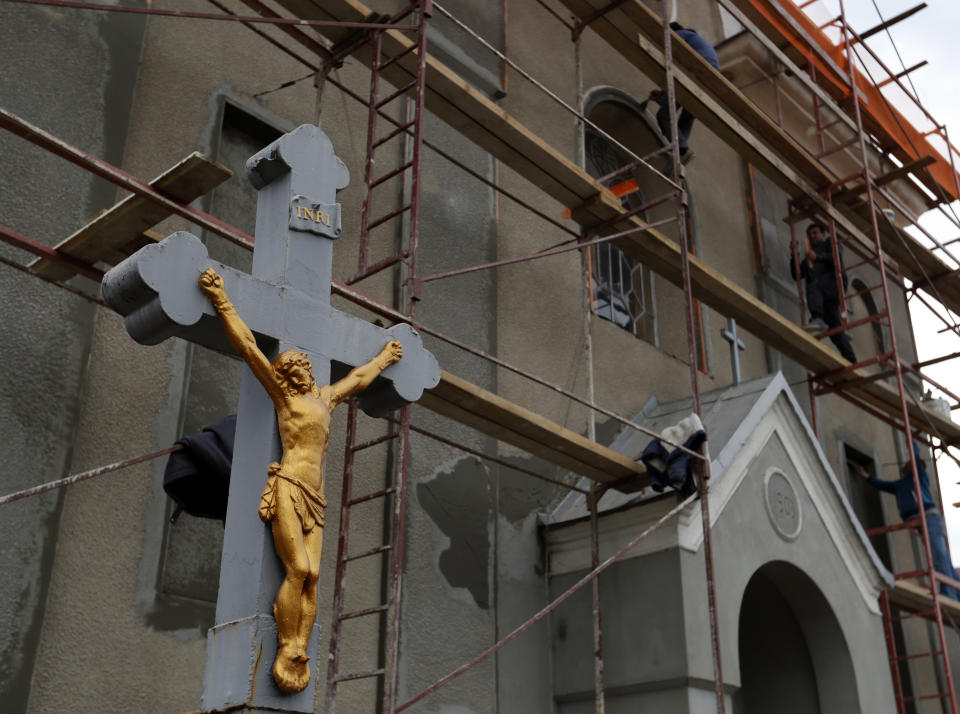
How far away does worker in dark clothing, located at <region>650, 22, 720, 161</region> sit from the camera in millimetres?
11736

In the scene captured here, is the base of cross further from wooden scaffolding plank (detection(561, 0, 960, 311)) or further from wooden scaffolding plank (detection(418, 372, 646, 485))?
wooden scaffolding plank (detection(561, 0, 960, 311))

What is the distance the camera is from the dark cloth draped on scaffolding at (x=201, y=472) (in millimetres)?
5844

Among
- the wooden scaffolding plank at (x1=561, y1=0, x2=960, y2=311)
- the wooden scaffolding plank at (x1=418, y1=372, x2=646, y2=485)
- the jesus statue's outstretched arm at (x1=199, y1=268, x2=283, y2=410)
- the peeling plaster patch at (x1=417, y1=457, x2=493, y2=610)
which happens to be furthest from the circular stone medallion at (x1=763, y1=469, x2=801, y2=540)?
the jesus statue's outstretched arm at (x1=199, y1=268, x2=283, y2=410)

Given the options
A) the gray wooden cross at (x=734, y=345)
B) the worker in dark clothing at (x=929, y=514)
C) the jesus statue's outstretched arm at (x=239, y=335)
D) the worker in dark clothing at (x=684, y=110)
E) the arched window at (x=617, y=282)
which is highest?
the worker in dark clothing at (x=684, y=110)

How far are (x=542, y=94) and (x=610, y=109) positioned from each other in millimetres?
1703

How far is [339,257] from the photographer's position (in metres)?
8.21

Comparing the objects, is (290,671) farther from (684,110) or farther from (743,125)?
(743,125)

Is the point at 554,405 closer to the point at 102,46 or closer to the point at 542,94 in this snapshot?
the point at 542,94

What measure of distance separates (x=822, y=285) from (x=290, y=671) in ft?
35.8

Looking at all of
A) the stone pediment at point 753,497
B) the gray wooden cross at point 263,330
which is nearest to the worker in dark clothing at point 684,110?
the stone pediment at point 753,497

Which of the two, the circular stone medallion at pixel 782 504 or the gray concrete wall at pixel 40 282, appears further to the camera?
the circular stone medallion at pixel 782 504

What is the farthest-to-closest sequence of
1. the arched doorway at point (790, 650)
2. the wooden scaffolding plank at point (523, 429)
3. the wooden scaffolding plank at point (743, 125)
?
1. the wooden scaffolding plank at point (743, 125)
2. the arched doorway at point (790, 650)
3. the wooden scaffolding plank at point (523, 429)

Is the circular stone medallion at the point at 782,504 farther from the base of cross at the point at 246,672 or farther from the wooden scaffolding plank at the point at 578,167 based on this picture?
the base of cross at the point at 246,672

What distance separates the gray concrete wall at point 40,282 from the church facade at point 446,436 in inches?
0.6
